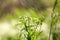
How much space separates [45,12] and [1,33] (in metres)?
0.60

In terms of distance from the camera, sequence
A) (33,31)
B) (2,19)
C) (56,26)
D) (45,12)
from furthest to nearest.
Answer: (45,12), (2,19), (56,26), (33,31)

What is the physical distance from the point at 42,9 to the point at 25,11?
24 centimetres

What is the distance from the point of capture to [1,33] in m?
2.35

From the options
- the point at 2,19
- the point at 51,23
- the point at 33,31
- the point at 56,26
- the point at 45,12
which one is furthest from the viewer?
the point at 45,12

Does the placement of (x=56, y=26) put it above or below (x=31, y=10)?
below

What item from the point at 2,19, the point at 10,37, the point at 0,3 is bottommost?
the point at 10,37

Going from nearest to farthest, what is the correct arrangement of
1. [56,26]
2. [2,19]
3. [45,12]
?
[56,26], [2,19], [45,12]

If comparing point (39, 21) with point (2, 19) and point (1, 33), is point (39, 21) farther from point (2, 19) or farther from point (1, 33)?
point (2, 19)

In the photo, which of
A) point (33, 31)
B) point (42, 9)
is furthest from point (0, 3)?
point (33, 31)

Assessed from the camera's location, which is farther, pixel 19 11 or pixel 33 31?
pixel 19 11

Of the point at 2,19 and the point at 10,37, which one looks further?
the point at 2,19

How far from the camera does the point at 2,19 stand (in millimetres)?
2561

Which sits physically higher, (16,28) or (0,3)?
(0,3)

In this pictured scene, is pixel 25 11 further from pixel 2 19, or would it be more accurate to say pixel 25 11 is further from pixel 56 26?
pixel 56 26
